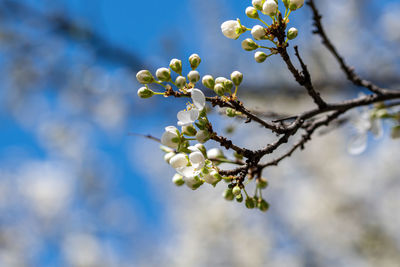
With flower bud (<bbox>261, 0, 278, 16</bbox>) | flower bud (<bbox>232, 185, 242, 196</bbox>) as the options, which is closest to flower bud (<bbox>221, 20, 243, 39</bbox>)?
flower bud (<bbox>261, 0, 278, 16</bbox>)

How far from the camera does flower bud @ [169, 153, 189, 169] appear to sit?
1055 millimetres

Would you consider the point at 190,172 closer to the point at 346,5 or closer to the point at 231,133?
the point at 231,133

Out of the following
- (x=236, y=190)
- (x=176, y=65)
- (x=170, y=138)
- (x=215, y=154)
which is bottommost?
(x=236, y=190)

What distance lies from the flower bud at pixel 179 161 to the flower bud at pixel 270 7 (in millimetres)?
497

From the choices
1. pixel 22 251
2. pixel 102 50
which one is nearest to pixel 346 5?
pixel 102 50

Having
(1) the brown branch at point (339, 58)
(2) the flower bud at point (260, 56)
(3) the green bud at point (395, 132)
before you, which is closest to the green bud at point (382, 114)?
(3) the green bud at point (395, 132)

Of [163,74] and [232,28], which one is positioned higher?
[232,28]

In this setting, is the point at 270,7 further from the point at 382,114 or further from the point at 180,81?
the point at 382,114

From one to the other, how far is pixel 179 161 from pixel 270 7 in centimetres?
53

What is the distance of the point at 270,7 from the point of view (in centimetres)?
102

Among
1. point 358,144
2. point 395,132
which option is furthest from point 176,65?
point 358,144

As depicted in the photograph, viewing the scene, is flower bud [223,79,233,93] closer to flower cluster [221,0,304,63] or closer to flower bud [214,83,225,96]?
flower bud [214,83,225,96]

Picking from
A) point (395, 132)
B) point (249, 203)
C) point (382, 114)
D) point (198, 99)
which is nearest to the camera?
point (198, 99)

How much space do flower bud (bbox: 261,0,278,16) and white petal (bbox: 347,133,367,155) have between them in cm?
100
